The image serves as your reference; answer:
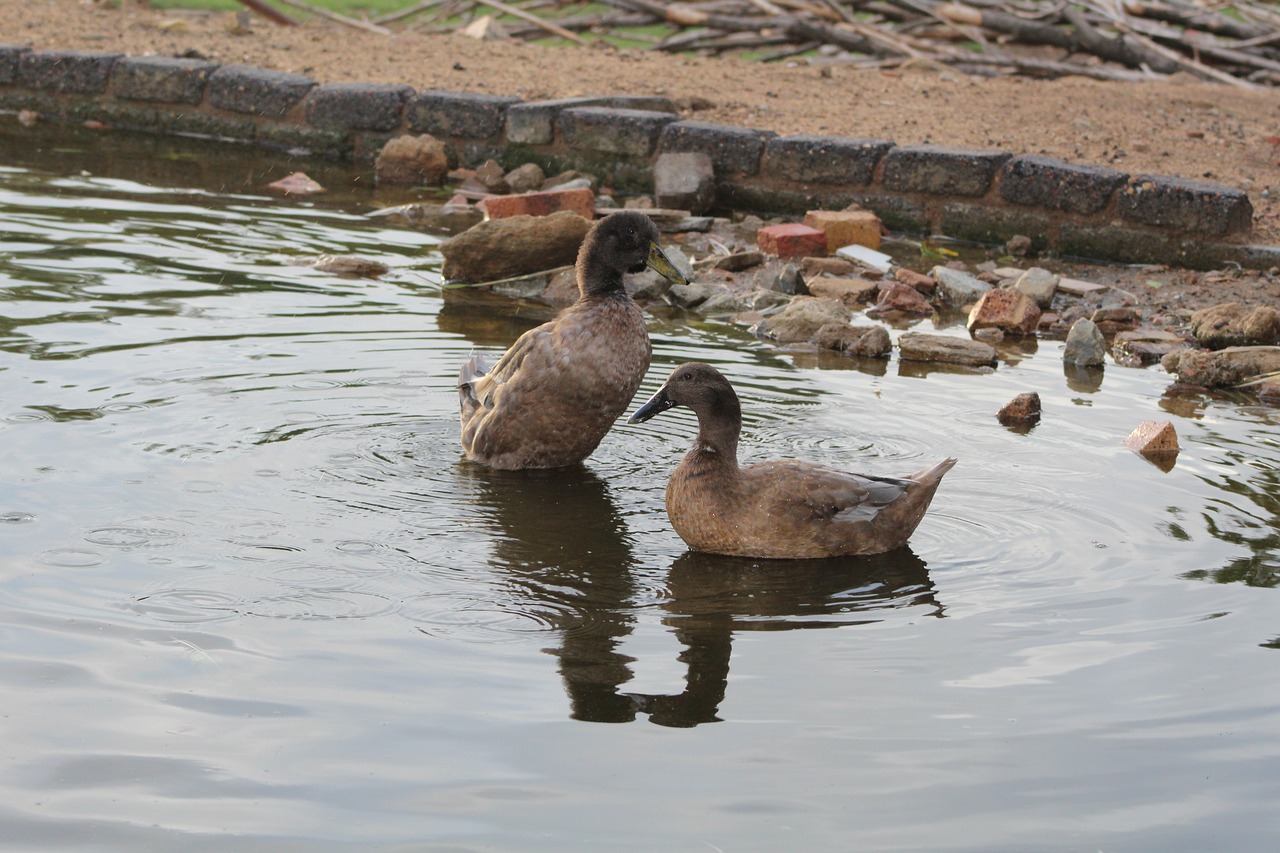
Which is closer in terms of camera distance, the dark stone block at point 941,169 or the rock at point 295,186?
the dark stone block at point 941,169

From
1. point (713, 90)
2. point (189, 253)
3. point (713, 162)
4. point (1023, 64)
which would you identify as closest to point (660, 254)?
point (189, 253)

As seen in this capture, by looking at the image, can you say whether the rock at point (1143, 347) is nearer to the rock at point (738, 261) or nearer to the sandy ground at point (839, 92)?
the sandy ground at point (839, 92)

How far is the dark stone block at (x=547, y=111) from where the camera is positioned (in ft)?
43.2

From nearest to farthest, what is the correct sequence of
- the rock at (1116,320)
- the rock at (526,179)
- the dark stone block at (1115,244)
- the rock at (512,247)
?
1. the rock at (1116,320)
2. the rock at (512,247)
3. the dark stone block at (1115,244)
4. the rock at (526,179)

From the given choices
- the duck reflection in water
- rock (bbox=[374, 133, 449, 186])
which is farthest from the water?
rock (bbox=[374, 133, 449, 186])

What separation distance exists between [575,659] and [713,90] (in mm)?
10530

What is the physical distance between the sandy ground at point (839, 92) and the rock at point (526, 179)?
1340 mm

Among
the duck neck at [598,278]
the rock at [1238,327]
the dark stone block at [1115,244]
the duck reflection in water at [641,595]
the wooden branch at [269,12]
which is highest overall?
the wooden branch at [269,12]

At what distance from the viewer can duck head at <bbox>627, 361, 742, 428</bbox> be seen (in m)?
5.77

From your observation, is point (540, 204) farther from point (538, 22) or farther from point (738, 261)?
point (538, 22)

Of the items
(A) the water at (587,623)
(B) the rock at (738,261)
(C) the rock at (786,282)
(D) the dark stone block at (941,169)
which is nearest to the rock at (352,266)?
(A) the water at (587,623)

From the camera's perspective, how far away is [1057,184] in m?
11.1

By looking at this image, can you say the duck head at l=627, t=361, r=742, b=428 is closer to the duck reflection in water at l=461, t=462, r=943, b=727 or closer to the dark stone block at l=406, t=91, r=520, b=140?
the duck reflection in water at l=461, t=462, r=943, b=727

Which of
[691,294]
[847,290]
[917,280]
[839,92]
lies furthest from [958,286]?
[839,92]
